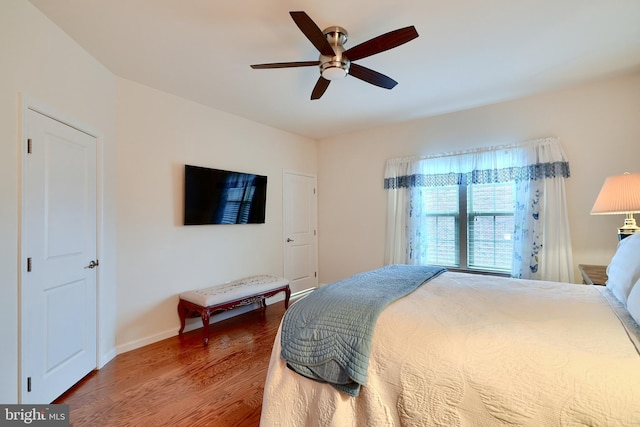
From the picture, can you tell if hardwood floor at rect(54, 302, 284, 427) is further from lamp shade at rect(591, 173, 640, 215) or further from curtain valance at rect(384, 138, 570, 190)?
lamp shade at rect(591, 173, 640, 215)

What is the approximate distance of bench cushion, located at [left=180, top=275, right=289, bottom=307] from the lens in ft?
9.67

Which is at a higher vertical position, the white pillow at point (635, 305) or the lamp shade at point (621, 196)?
the lamp shade at point (621, 196)

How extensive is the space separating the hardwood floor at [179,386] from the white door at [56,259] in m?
0.24

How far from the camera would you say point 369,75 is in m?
2.23

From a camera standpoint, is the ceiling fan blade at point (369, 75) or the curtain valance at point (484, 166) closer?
the ceiling fan blade at point (369, 75)

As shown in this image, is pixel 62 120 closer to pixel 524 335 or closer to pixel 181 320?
pixel 181 320

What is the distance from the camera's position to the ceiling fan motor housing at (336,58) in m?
1.99

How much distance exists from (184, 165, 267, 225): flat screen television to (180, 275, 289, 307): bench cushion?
77 centimetres

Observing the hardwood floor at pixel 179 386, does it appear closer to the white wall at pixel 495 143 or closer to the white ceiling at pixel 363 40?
the white wall at pixel 495 143

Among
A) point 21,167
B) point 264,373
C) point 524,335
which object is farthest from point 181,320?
point 524,335

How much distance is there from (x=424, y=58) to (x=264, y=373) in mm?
2976

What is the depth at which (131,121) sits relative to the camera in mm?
2826

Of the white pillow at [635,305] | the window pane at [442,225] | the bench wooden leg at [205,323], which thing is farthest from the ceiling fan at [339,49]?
the bench wooden leg at [205,323]

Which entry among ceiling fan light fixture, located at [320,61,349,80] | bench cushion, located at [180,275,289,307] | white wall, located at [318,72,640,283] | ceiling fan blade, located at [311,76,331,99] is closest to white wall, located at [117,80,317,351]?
bench cushion, located at [180,275,289,307]
